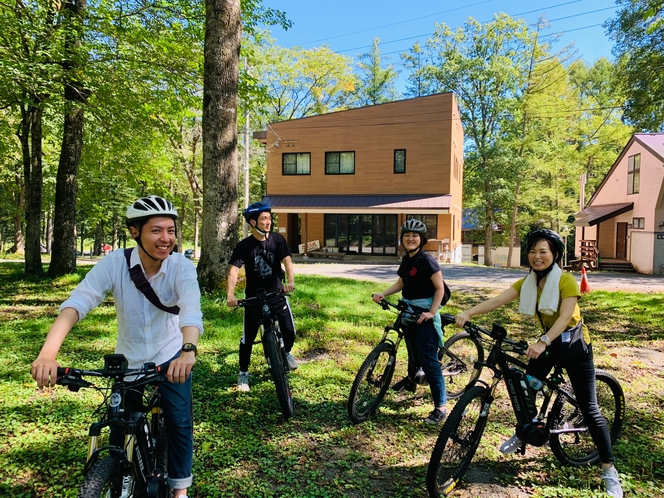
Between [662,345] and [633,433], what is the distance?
3984 mm

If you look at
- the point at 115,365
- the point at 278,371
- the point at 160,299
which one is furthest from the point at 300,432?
the point at 115,365

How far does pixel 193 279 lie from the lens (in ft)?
8.07

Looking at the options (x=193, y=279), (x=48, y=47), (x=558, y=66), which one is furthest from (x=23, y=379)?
(x=558, y=66)

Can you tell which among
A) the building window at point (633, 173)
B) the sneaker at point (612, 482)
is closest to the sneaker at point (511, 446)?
the sneaker at point (612, 482)

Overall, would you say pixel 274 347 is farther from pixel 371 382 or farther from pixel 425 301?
pixel 425 301

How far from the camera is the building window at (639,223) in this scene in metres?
23.8

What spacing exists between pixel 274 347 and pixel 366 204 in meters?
20.8

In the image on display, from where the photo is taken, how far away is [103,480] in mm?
1900

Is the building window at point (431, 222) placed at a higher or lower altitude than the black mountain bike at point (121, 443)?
higher

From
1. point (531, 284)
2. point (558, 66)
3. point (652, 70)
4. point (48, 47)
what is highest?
point (558, 66)

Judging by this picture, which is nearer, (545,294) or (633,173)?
(545,294)

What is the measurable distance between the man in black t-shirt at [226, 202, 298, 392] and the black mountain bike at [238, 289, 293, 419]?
179 millimetres

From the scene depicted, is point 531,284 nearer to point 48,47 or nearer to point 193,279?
point 193,279

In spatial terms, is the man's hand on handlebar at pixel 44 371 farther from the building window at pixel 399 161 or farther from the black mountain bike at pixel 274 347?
Result: the building window at pixel 399 161
